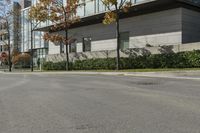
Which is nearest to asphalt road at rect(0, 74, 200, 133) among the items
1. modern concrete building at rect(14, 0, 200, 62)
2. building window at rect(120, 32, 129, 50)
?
modern concrete building at rect(14, 0, 200, 62)

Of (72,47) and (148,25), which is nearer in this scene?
(148,25)

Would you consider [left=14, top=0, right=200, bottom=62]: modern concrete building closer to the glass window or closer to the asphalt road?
the glass window

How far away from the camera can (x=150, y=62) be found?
1262 inches

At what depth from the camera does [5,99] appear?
1362 centimetres

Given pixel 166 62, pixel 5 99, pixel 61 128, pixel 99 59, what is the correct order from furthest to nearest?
pixel 99 59
pixel 166 62
pixel 5 99
pixel 61 128

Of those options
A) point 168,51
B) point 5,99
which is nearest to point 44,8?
point 168,51

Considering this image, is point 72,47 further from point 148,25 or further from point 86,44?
point 148,25

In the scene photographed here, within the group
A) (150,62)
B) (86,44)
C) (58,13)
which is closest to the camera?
(150,62)

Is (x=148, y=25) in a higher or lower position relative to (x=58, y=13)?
lower

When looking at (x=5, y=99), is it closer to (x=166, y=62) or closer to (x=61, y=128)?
(x=61, y=128)

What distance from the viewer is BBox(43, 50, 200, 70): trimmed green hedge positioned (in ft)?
93.7

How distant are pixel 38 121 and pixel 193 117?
3440 millimetres

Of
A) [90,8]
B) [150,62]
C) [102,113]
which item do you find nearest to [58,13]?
[90,8]

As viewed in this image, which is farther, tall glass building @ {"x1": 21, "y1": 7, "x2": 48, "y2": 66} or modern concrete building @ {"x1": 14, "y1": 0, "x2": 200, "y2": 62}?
tall glass building @ {"x1": 21, "y1": 7, "x2": 48, "y2": 66}
